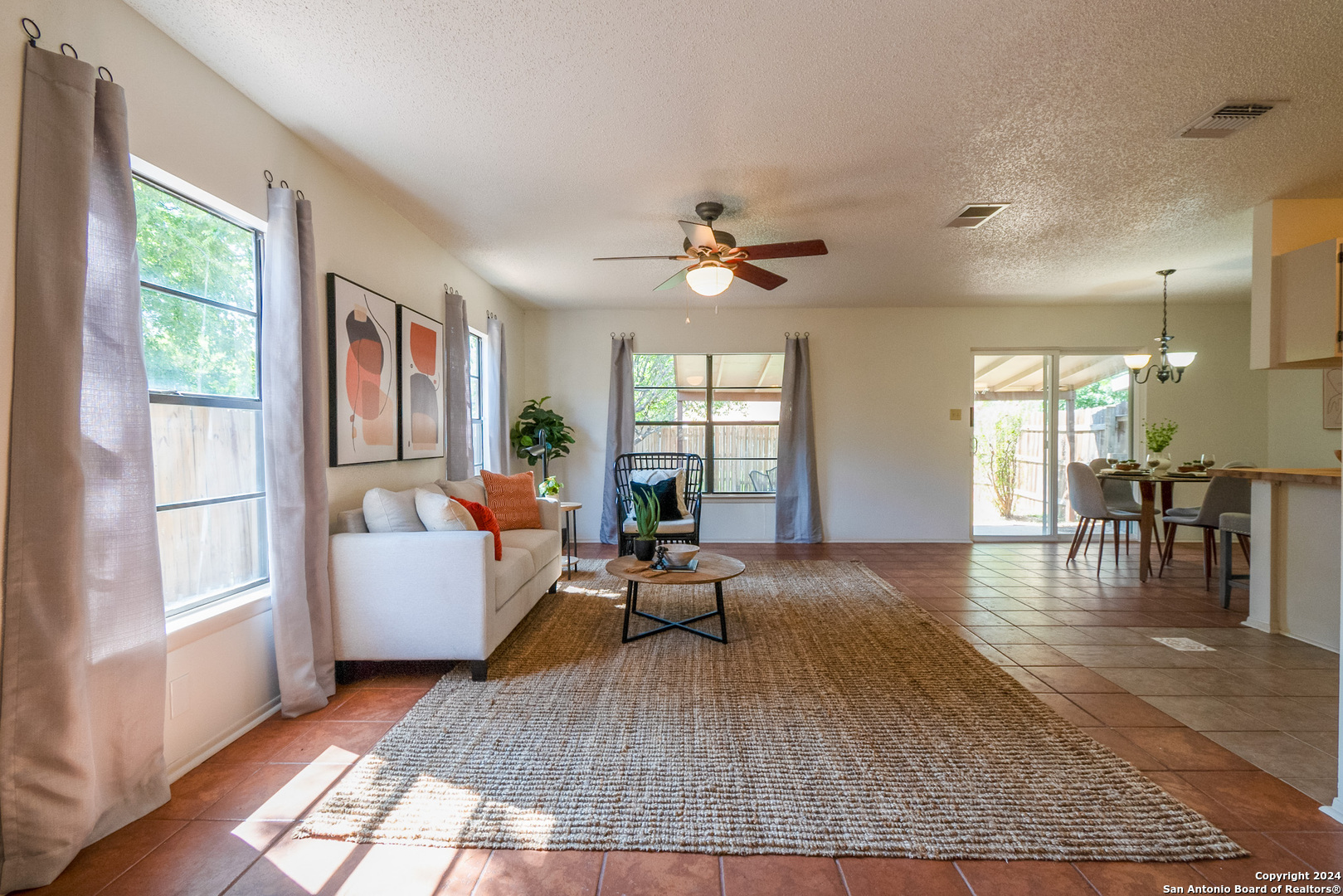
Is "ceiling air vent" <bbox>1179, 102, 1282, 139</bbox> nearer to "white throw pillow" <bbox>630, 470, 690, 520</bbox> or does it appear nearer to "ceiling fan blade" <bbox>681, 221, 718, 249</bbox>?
"ceiling fan blade" <bbox>681, 221, 718, 249</bbox>

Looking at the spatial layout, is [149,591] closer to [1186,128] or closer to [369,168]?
[369,168]

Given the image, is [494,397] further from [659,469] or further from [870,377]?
[870,377]

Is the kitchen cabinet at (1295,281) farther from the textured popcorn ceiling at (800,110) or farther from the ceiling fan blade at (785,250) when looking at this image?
the ceiling fan blade at (785,250)

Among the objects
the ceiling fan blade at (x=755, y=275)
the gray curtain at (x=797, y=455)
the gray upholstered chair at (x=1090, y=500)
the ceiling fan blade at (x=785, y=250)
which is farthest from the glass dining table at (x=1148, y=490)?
the ceiling fan blade at (x=785, y=250)

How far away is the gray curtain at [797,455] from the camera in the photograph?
21.9 feet

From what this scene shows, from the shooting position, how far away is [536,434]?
20.2ft

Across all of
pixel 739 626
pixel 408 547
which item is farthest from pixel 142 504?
pixel 739 626

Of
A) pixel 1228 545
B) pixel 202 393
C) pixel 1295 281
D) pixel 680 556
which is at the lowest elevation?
pixel 1228 545

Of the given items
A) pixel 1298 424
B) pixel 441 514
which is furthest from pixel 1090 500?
pixel 441 514

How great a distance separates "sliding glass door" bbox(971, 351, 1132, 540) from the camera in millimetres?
6836

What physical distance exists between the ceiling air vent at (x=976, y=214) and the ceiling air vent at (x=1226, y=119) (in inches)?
38.5

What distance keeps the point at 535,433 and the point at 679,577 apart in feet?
11.0

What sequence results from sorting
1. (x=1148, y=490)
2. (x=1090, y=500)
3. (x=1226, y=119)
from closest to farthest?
(x=1226, y=119), (x=1148, y=490), (x=1090, y=500)

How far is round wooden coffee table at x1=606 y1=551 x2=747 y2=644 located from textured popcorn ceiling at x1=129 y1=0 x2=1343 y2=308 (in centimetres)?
210
